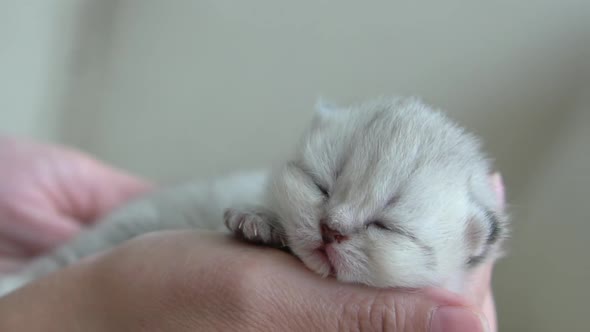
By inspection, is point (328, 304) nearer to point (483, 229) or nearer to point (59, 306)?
point (483, 229)

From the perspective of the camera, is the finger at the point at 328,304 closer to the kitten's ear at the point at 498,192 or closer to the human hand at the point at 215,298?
the human hand at the point at 215,298

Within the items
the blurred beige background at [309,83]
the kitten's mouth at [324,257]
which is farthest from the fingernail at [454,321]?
the blurred beige background at [309,83]

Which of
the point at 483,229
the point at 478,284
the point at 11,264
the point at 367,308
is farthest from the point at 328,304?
the point at 11,264

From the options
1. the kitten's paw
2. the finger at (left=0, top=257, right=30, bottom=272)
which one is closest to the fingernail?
the kitten's paw

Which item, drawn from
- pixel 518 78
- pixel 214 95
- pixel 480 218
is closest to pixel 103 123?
pixel 214 95

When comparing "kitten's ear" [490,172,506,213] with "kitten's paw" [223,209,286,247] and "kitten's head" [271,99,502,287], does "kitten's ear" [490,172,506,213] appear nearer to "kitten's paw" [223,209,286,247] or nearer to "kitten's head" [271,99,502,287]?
"kitten's head" [271,99,502,287]
